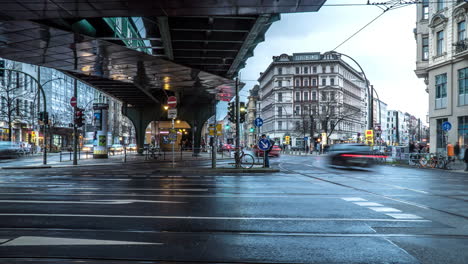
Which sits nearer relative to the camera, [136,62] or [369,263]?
[369,263]

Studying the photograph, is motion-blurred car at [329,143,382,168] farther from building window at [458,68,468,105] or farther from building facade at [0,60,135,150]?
building facade at [0,60,135,150]

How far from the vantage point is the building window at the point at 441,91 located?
34.6 metres

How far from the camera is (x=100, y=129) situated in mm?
36969

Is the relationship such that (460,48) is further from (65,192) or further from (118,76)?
(65,192)

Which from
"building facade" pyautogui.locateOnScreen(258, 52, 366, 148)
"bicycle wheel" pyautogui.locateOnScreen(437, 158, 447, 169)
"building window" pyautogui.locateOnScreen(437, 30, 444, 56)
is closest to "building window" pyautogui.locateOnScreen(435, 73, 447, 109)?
"building window" pyautogui.locateOnScreen(437, 30, 444, 56)

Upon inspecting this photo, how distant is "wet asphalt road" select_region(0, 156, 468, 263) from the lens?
197 inches

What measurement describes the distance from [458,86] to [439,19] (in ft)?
21.2

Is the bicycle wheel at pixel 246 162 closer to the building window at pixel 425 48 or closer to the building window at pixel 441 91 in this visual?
the building window at pixel 441 91

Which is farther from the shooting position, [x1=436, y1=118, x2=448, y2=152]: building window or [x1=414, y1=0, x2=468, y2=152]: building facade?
[x1=436, y1=118, x2=448, y2=152]: building window

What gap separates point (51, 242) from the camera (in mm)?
5535

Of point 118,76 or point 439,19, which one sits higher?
point 439,19

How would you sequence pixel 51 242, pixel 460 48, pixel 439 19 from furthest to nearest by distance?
pixel 439 19, pixel 460 48, pixel 51 242

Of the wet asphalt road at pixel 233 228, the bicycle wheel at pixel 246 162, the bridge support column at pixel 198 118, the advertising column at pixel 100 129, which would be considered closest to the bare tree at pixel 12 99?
the advertising column at pixel 100 129

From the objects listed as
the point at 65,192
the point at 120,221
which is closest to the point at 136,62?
the point at 65,192
